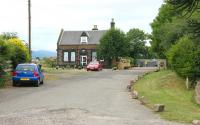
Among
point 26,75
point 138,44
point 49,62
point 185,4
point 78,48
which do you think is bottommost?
point 26,75

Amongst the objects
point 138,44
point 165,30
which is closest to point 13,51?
point 165,30

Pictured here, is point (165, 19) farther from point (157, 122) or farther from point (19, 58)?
point (157, 122)

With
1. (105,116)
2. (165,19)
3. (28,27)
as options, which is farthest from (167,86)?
(165,19)

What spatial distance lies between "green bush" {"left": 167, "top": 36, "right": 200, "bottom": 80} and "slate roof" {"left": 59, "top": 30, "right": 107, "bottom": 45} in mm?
52181

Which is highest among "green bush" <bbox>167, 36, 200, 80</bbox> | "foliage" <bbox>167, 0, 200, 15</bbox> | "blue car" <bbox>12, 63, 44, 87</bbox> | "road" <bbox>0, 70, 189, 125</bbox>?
"foliage" <bbox>167, 0, 200, 15</bbox>

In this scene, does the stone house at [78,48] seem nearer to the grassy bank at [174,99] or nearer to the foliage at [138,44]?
the foliage at [138,44]

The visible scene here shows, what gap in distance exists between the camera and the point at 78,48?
289 ft

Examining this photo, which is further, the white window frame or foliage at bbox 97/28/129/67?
the white window frame

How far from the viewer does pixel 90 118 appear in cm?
1594

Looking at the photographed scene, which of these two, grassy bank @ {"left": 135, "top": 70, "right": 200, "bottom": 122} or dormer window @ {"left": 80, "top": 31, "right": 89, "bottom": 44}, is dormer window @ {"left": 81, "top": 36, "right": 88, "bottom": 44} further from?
grassy bank @ {"left": 135, "top": 70, "right": 200, "bottom": 122}

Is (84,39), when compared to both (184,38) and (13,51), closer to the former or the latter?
(13,51)

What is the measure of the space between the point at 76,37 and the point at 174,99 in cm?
6740

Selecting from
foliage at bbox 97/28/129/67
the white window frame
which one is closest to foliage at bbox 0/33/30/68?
foliage at bbox 97/28/129/67

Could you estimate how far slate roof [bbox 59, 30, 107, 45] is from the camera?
8869cm
